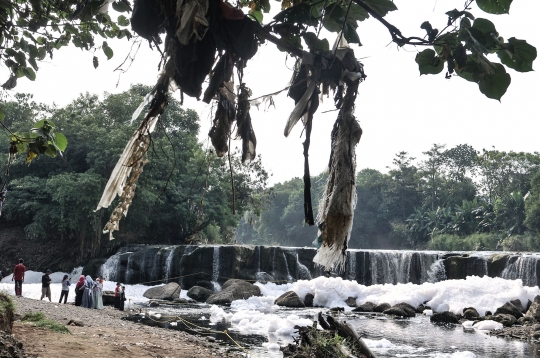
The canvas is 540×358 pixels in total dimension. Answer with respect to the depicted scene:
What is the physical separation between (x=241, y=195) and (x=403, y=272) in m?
11.0

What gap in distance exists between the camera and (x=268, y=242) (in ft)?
233

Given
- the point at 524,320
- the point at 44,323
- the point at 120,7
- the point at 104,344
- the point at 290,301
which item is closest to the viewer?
the point at 120,7

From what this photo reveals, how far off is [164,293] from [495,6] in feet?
60.9

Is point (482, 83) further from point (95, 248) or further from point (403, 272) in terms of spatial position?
point (95, 248)

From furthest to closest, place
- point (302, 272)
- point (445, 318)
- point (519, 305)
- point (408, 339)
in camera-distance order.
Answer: point (302, 272), point (519, 305), point (445, 318), point (408, 339)

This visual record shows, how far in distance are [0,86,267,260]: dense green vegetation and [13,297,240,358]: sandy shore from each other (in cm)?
1241

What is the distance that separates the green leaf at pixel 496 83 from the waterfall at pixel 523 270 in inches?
782

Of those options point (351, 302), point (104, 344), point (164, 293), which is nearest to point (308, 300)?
point (351, 302)

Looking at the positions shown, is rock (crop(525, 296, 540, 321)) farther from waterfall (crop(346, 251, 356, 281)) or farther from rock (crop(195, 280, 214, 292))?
rock (crop(195, 280, 214, 292))

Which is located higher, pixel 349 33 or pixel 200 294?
pixel 349 33

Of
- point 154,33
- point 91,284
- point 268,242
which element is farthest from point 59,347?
point 268,242

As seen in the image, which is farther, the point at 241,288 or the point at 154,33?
the point at 241,288

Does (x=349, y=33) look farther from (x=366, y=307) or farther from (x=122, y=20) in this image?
(x=366, y=307)

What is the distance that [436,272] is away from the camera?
69.4 feet
